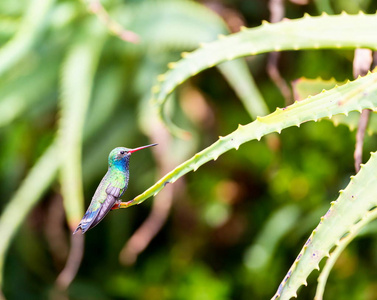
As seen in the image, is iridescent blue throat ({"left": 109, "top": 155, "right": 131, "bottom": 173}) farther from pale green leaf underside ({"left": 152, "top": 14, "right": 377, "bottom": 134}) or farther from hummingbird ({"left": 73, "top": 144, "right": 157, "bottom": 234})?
pale green leaf underside ({"left": 152, "top": 14, "right": 377, "bottom": 134})

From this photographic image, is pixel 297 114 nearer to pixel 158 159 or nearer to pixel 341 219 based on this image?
pixel 341 219

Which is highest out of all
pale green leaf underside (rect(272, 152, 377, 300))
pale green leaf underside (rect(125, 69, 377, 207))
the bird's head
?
pale green leaf underside (rect(125, 69, 377, 207))

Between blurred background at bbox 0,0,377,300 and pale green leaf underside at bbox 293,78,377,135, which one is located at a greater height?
blurred background at bbox 0,0,377,300

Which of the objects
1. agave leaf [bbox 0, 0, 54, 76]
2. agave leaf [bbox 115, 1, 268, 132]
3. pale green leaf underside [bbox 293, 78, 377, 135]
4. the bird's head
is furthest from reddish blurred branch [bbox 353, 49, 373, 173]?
agave leaf [bbox 0, 0, 54, 76]

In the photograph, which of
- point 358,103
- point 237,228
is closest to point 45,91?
point 237,228

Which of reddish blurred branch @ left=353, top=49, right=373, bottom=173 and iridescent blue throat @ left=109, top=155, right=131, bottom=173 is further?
reddish blurred branch @ left=353, top=49, right=373, bottom=173

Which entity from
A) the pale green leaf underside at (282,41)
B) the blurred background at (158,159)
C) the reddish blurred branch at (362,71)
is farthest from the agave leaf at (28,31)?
the reddish blurred branch at (362,71)

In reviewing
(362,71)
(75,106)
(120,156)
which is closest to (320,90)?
(362,71)
